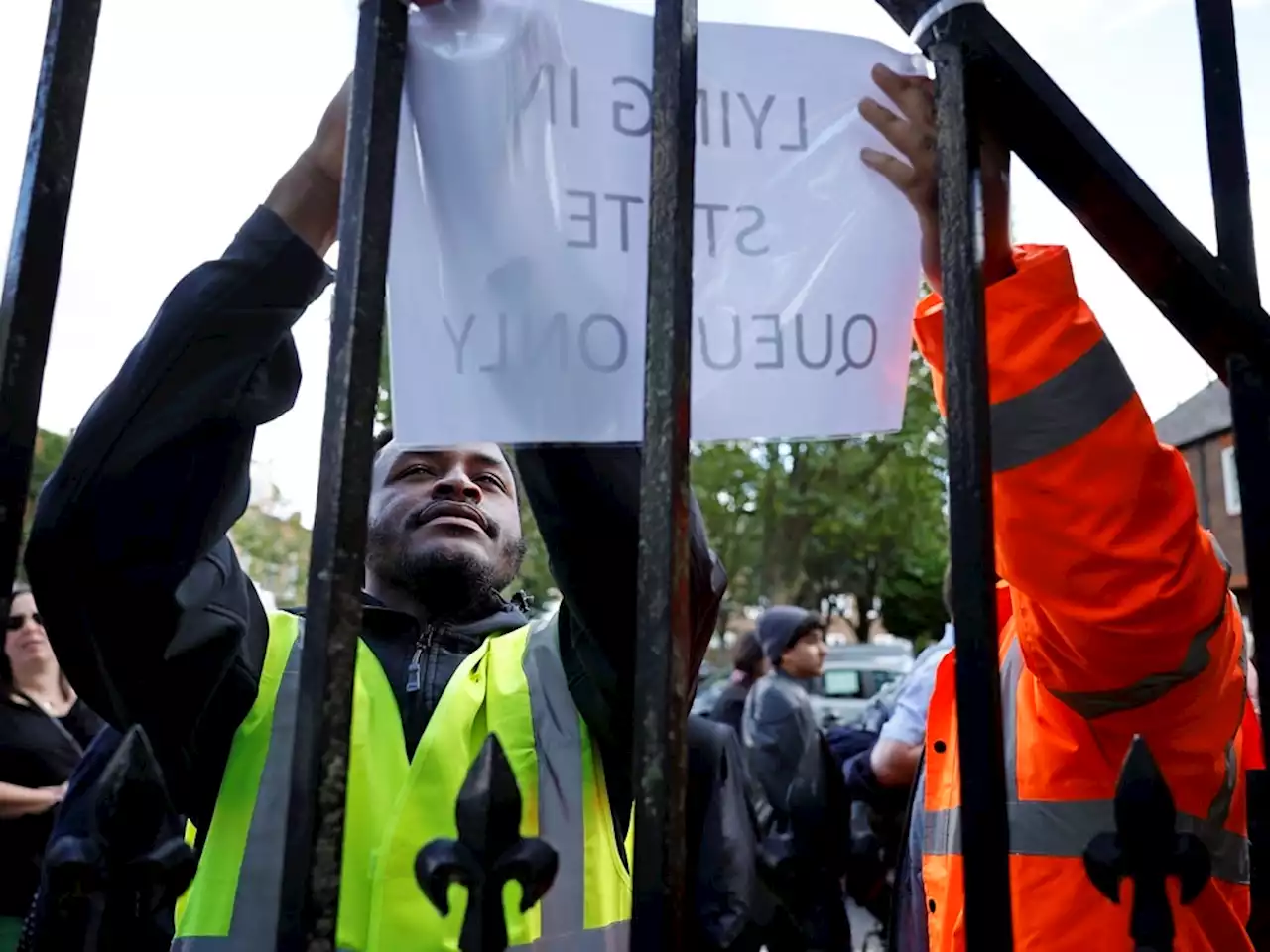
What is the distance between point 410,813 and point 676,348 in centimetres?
101

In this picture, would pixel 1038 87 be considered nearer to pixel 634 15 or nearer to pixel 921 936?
pixel 634 15

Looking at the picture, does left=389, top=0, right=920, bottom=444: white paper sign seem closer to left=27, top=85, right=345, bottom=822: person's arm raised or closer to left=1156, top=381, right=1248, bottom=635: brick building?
left=27, top=85, right=345, bottom=822: person's arm raised

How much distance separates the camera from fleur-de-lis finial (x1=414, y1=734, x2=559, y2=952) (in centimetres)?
109

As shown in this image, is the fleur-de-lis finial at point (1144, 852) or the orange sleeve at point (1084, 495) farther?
the orange sleeve at point (1084, 495)

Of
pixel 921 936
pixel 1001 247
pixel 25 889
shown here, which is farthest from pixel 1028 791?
pixel 25 889

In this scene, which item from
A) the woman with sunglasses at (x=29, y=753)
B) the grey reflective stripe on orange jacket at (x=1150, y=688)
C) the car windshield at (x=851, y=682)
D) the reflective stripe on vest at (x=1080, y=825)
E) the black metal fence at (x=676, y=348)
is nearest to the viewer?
the black metal fence at (x=676, y=348)

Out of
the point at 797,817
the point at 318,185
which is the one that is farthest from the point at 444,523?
the point at 797,817

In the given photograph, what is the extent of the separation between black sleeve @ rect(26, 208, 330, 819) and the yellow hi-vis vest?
11 cm

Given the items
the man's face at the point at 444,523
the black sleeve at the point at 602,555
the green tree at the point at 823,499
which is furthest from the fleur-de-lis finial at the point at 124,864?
the green tree at the point at 823,499

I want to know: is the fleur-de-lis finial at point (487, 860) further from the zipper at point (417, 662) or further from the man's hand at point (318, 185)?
the zipper at point (417, 662)

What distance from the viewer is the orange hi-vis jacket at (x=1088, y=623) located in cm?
132

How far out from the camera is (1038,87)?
1155mm

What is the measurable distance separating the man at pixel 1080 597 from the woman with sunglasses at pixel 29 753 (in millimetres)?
2771

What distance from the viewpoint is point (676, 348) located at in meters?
1.04
